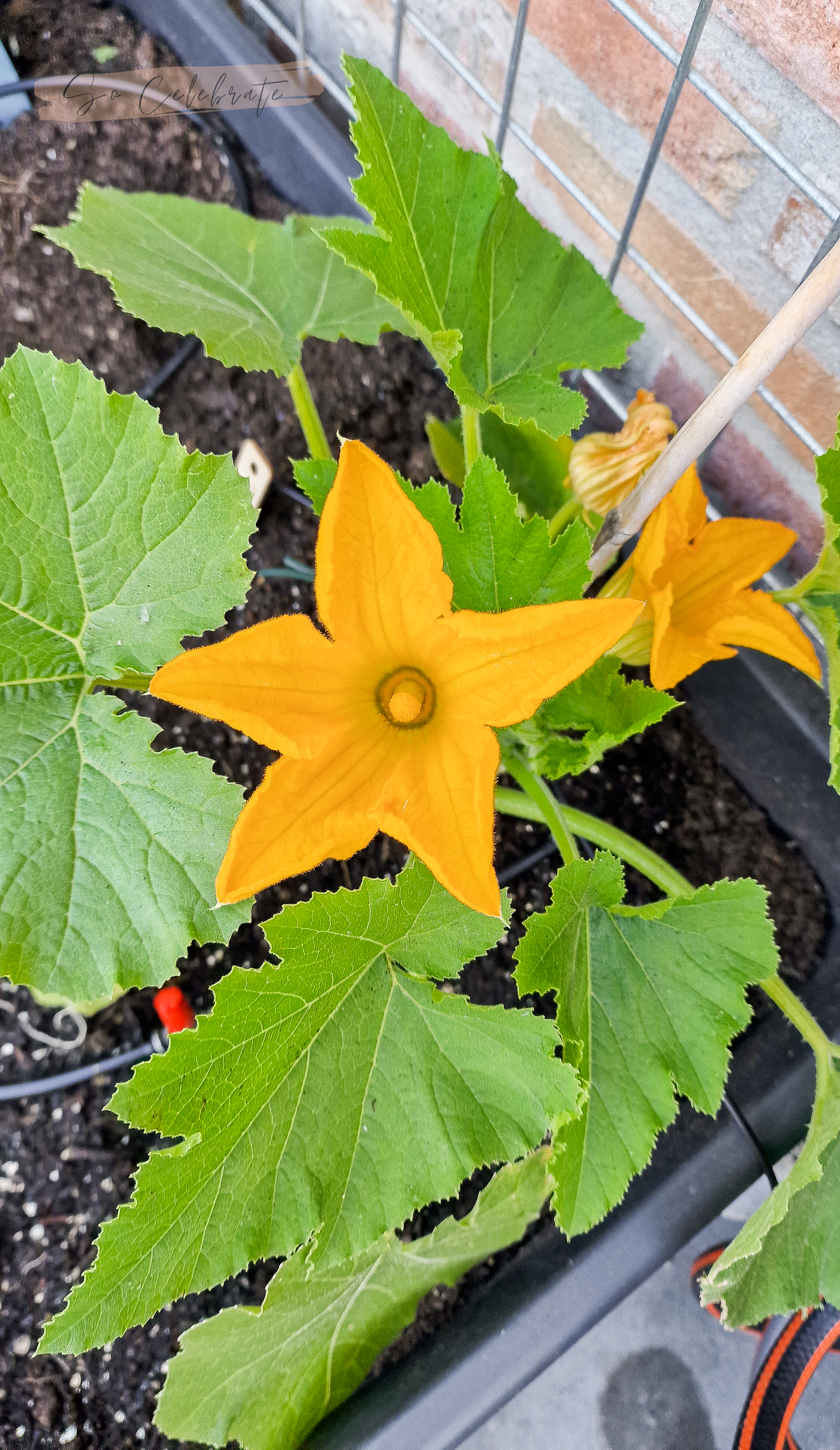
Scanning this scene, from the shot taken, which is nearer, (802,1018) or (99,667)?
(99,667)

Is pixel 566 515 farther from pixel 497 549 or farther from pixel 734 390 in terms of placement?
pixel 734 390

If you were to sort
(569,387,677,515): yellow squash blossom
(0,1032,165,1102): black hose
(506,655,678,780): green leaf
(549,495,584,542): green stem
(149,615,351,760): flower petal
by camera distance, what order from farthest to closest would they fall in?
1. (0,1032,165,1102): black hose
2. (549,495,584,542): green stem
3. (569,387,677,515): yellow squash blossom
4. (506,655,678,780): green leaf
5. (149,615,351,760): flower petal

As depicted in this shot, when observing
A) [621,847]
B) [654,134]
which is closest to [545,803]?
[621,847]

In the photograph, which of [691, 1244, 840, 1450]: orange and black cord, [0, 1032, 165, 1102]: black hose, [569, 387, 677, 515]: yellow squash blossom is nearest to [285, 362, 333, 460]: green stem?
[569, 387, 677, 515]: yellow squash blossom

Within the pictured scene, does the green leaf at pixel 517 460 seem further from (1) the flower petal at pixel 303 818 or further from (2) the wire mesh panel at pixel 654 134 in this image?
(1) the flower petal at pixel 303 818

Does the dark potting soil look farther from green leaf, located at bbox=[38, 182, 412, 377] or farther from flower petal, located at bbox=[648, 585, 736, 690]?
flower petal, located at bbox=[648, 585, 736, 690]
